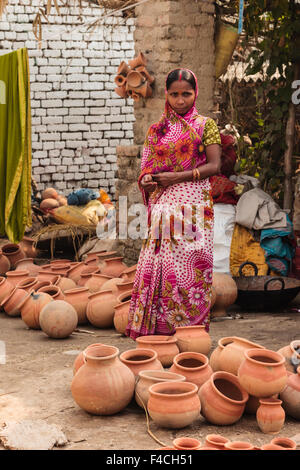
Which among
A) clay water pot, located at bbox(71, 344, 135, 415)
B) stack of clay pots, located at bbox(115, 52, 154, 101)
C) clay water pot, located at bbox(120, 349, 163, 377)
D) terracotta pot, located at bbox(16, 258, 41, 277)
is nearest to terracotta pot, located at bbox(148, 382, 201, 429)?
clay water pot, located at bbox(71, 344, 135, 415)

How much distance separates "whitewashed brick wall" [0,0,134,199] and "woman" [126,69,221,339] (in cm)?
693

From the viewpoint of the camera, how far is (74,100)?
36.0 ft

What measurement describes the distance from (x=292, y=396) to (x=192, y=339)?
3.09 feet

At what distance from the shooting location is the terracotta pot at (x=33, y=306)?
477 cm

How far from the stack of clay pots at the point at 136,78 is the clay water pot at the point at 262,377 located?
11.4 feet

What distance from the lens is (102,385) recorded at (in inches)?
121

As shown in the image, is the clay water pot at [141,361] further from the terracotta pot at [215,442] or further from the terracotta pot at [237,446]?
the terracotta pot at [237,446]

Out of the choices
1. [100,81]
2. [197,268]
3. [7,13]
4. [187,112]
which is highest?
[7,13]

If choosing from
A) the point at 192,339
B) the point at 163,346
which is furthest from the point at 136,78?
the point at 163,346

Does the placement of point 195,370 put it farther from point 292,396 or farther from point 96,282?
point 96,282

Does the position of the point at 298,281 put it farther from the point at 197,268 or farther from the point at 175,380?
the point at 175,380

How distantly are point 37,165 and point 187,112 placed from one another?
703cm

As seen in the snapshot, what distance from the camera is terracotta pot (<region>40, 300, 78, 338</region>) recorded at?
450 cm
